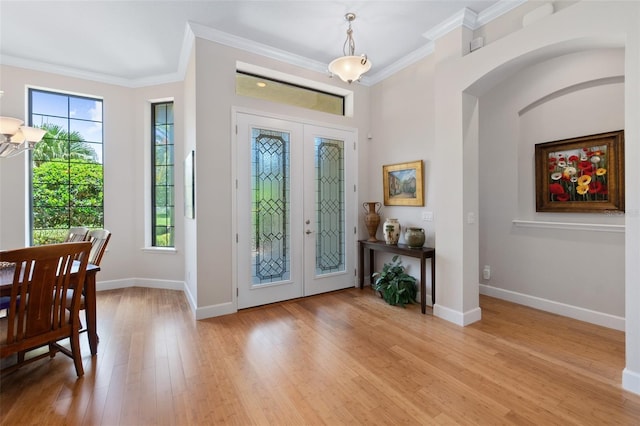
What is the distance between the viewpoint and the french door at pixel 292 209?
363 centimetres

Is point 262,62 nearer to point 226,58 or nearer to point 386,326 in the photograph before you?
point 226,58

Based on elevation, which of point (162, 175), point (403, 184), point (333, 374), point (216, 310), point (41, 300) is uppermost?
point (162, 175)

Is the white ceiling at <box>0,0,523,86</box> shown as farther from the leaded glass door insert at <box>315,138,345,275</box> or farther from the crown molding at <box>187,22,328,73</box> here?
the leaded glass door insert at <box>315,138,345,275</box>

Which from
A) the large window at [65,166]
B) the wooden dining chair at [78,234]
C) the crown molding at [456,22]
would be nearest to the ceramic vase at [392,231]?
the crown molding at [456,22]

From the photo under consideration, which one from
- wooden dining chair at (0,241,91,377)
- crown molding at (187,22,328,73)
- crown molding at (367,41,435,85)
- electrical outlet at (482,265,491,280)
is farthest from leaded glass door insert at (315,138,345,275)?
wooden dining chair at (0,241,91,377)

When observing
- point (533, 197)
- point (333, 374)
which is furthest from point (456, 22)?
point (333, 374)

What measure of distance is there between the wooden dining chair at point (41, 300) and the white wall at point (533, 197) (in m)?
4.51

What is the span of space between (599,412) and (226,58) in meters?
4.47

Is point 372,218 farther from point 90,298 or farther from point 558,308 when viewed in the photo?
point 90,298

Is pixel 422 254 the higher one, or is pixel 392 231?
pixel 392 231

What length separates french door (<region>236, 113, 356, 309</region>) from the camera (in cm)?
363

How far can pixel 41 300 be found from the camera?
2.02m

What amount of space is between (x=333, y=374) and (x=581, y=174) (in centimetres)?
336

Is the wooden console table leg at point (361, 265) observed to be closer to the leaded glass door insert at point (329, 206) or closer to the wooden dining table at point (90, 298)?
the leaded glass door insert at point (329, 206)
